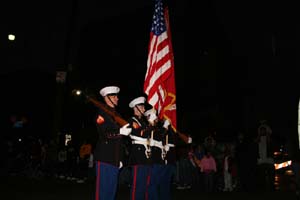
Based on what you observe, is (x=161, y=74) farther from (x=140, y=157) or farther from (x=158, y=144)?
(x=140, y=157)

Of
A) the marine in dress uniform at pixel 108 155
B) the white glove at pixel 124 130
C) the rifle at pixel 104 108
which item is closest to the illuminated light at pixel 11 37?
the rifle at pixel 104 108

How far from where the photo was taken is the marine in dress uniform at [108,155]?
5668mm

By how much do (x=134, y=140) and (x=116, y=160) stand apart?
3.81 ft

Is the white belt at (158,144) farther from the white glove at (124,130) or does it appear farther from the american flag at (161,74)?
the white glove at (124,130)

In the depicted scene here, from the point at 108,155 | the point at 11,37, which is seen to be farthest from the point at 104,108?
the point at 11,37

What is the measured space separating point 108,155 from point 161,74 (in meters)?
3.09

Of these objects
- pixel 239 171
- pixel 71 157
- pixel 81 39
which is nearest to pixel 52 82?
pixel 81 39

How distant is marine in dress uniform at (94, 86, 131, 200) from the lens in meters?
5.67

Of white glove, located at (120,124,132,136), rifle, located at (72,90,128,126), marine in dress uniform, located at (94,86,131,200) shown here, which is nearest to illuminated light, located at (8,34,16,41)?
rifle, located at (72,90,128,126)

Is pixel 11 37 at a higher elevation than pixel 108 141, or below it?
higher

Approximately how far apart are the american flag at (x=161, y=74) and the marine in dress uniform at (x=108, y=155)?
233 cm

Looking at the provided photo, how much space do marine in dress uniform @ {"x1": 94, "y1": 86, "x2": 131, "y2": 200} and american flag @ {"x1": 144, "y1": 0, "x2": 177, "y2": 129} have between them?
7.65ft

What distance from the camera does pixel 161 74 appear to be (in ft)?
27.9

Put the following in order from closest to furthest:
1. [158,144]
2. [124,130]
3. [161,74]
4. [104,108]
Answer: [124,130], [104,108], [158,144], [161,74]
